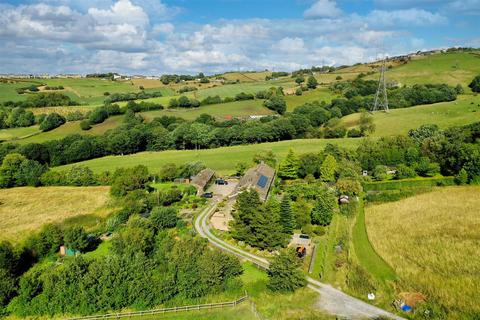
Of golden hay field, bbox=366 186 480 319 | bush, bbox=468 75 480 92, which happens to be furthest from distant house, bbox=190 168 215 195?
bush, bbox=468 75 480 92

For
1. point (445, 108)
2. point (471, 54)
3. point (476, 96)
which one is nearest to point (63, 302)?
point (445, 108)

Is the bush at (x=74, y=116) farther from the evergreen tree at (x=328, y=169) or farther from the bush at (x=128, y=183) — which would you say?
the evergreen tree at (x=328, y=169)

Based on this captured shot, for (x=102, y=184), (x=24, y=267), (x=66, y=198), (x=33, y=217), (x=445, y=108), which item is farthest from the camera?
(x=445, y=108)

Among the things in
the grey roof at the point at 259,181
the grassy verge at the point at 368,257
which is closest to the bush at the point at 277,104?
the grey roof at the point at 259,181

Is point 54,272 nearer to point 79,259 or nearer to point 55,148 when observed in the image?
point 79,259

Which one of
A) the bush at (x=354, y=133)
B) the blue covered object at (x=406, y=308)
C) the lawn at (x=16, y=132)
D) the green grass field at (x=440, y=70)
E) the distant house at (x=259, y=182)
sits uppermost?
the green grass field at (x=440, y=70)

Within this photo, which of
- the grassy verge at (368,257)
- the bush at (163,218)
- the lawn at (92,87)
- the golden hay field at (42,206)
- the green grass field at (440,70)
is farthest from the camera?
the lawn at (92,87)

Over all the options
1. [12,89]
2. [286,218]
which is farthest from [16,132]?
[286,218]
